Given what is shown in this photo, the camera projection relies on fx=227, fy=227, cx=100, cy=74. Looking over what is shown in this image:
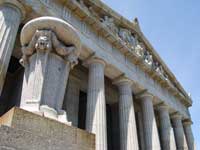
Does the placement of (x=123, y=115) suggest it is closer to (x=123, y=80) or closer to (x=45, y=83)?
(x=123, y=80)

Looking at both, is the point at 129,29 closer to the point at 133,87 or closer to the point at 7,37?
the point at 133,87

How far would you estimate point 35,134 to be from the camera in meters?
3.43

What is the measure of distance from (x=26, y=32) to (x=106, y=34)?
1407cm

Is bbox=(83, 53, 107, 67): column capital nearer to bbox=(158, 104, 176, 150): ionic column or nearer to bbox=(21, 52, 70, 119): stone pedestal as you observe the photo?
bbox=(158, 104, 176, 150): ionic column

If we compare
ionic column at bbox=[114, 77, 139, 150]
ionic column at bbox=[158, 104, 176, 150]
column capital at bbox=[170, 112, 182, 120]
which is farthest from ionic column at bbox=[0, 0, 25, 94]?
column capital at bbox=[170, 112, 182, 120]

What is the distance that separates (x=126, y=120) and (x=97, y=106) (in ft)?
11.3

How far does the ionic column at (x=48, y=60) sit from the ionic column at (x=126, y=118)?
1261 cm

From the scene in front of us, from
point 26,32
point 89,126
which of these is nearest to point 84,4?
point 89,126

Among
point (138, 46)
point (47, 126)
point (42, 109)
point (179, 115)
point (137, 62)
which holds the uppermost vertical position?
point (138, 46)

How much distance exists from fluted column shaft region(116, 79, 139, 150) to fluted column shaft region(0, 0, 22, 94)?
9.63 meters

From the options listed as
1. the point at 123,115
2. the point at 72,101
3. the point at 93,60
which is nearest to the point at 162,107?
the point at 123,115

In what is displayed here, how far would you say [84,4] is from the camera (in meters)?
18.2

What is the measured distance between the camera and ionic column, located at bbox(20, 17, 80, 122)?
4.42 meters

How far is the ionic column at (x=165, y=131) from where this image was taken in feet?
72.6
